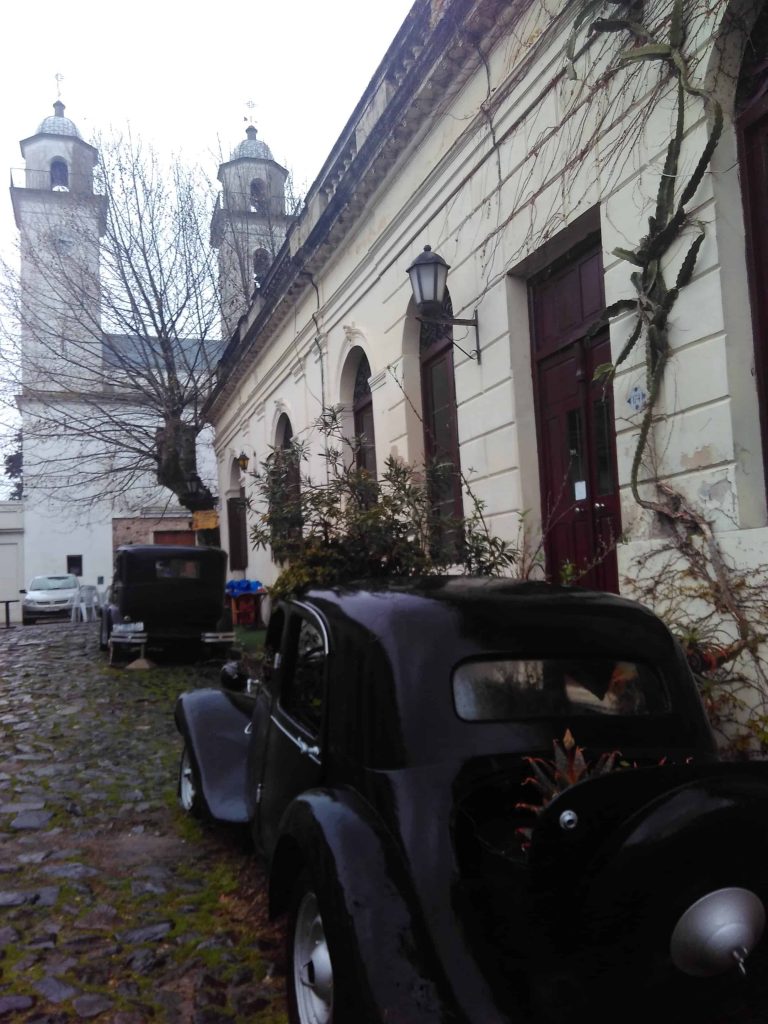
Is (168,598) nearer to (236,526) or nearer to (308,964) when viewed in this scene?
(236,526)

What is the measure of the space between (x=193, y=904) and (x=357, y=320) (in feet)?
27.6

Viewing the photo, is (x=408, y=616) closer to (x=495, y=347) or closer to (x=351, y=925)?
(x=351, y=925)

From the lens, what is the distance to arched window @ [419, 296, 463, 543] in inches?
338

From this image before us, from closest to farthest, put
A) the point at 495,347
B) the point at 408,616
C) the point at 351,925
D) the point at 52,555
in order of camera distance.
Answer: the point at 351,925 → the point at 408,616 → the point at 495,347 → the point at 52,555

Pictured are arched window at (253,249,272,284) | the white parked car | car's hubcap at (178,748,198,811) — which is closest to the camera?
car's hubcap at (178,748,198,811)

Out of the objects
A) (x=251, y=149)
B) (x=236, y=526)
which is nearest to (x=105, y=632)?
(x=236, y=526)

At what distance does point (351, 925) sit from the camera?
2188 mm

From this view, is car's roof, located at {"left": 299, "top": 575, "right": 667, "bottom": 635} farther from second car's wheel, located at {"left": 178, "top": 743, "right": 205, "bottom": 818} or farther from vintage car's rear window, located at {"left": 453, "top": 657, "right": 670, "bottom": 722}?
second car's wheel, located at {"left": 178, "top": 743, "right": 205, "bottom": 818}

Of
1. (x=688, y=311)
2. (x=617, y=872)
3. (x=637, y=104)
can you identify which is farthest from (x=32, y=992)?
(x=637, y=104)

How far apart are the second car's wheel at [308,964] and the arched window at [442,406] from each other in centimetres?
557

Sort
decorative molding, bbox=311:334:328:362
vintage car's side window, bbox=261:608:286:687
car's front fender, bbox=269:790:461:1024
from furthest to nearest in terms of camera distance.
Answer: decorative molding, bbox=311:334:328:362, vintage car's side window, bbox=261:608:286:687, car's front fender, bbox=269:790:461:1024

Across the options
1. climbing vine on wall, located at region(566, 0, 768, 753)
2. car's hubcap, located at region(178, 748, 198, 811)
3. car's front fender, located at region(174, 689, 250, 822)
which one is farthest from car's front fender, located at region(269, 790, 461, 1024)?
climbing vine on wall, located at region(566, 0, 768, 753)

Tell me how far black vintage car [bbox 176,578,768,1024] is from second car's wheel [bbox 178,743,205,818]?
3.13 feet

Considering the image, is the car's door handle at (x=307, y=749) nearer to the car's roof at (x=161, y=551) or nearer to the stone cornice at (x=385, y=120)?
the stone cornice at (x=385, y=120)
